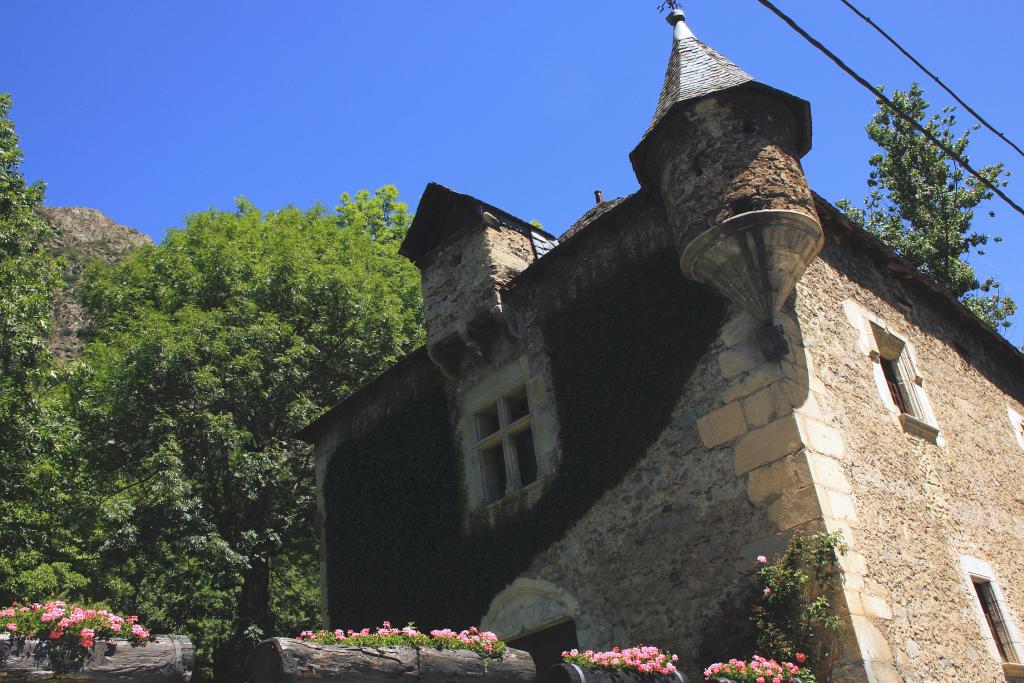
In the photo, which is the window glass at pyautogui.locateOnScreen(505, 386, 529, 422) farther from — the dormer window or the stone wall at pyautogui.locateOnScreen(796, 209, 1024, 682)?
the stone wall at pyautogui.locateOnScreen(796, 209, 1024, 682)

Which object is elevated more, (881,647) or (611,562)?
(611,562)

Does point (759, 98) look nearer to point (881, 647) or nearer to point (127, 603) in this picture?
point (881, 647)

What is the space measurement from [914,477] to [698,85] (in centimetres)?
542

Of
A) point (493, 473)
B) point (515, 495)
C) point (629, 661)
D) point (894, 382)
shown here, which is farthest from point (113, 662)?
point (894, 382)

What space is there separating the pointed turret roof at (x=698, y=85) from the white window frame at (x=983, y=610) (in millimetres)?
5447

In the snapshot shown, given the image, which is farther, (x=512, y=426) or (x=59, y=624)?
(x=512, y=426)

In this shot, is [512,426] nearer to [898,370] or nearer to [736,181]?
[736,181]

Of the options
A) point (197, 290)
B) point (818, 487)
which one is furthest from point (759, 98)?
point (197, 290)

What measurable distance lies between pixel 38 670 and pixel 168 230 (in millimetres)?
21148

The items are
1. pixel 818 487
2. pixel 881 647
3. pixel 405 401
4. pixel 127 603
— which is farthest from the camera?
pixel 127 603

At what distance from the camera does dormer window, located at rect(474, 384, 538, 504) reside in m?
12.0

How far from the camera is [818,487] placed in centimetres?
867

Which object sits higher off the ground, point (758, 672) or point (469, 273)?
point (469, 273)

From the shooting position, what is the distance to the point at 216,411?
733 inches
